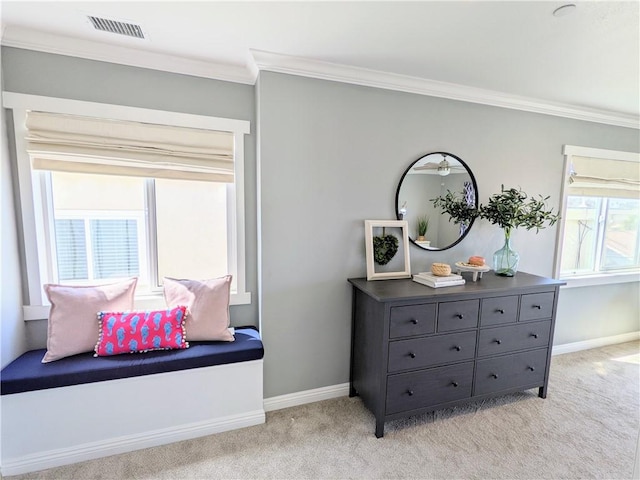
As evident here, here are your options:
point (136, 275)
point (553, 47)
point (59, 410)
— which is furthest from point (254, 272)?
point (553, 47)

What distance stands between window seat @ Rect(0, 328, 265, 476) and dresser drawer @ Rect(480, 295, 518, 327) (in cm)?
155

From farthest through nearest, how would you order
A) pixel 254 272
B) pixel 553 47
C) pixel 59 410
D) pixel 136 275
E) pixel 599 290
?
pixel 599 290 < pixel 254 272 < pixel 136 275 < pixel 553 47 < pixel 59 410

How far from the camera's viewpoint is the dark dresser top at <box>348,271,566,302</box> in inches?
75.9

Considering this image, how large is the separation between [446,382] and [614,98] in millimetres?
2785

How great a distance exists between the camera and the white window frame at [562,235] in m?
2.92

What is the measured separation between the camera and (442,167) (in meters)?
2.48

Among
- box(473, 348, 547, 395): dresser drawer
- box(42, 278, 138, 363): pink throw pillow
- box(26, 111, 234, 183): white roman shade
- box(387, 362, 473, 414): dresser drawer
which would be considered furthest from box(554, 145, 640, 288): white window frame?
box(42, 278, 138, 363): pink throw pillow

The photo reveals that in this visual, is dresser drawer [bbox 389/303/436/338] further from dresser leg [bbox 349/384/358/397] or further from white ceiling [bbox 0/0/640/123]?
white ceiling [bbox 0/0/640/123]

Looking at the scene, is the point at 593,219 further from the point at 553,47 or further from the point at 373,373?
the point at 373,373

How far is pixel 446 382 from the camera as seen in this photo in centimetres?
208

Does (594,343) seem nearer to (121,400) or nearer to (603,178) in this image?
(603,178)

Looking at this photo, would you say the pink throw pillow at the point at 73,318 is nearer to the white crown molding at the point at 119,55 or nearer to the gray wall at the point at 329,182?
the gray wall at the point at 329,182

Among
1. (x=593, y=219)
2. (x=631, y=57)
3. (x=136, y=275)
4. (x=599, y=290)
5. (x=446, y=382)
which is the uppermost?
(x=631, y=57)

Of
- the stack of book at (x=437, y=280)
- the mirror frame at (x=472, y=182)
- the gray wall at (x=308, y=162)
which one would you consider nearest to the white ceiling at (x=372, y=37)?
the gray wall at (x=308, y=162)
